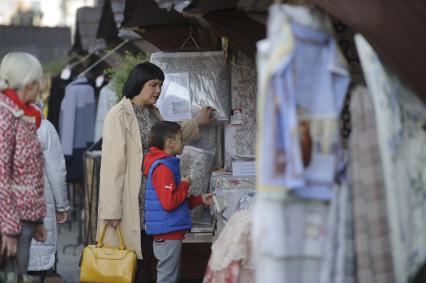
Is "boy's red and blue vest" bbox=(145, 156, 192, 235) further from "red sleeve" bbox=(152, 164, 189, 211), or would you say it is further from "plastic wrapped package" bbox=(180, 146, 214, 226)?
"plastic wrapped package" bbox=(180, 146, 214, 226)

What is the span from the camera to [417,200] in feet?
14.8

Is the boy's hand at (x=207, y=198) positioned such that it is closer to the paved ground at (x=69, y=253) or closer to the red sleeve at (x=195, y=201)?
the red sleeve at (x=195, y=201)

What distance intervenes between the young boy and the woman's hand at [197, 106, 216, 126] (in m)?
1.09

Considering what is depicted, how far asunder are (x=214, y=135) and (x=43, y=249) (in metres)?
1.75

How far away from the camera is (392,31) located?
439cm

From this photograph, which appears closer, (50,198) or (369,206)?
(369,206)

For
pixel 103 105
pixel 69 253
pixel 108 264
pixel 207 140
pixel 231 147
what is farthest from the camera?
pixel 103 105

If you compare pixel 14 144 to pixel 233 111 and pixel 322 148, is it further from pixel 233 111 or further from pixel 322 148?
pixel 233 111

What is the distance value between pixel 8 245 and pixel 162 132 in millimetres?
1817

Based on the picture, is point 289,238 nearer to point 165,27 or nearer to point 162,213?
point 162,213

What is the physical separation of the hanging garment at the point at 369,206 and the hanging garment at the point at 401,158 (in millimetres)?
32

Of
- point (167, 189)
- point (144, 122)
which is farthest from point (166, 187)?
point (144, 122)

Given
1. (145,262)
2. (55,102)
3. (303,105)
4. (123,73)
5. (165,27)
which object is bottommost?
(145,262)

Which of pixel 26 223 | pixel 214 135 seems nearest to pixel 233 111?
pixel 214 135
